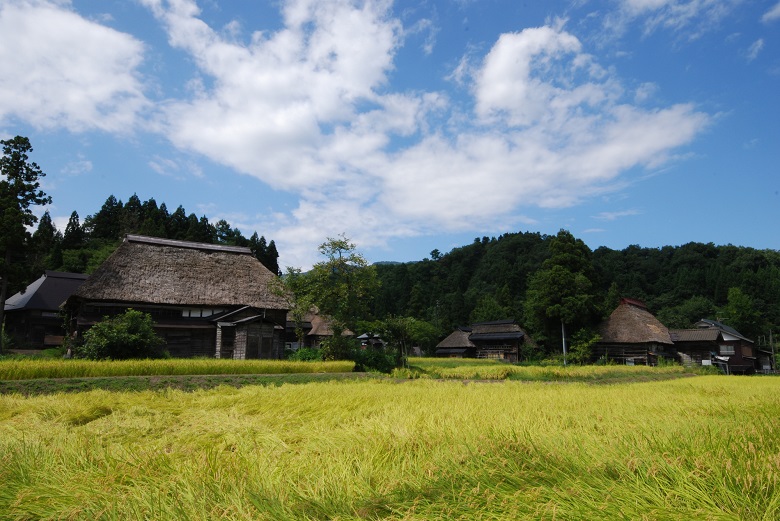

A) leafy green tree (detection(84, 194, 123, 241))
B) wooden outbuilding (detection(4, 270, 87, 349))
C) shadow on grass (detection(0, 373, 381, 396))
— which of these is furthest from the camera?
leafy green tree (detection(84, 194, 123, 241))

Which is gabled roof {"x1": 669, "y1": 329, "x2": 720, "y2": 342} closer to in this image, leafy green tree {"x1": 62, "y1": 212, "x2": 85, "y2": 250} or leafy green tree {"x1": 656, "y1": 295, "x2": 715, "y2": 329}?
leafy green tree {"x1": 656, "y1": 295, "x2": 715, "y2": 329}

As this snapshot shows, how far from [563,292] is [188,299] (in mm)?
24809

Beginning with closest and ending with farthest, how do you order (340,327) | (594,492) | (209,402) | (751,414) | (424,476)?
1. (594,492)
2. (424,476)
3. (751,414)
4. (209,402)
5. (340,327)

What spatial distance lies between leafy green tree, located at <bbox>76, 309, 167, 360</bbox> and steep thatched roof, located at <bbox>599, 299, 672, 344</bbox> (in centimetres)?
2970

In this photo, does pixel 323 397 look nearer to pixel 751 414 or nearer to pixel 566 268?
pixel 751 414

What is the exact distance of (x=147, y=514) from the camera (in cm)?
248

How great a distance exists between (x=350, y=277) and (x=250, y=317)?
558cm

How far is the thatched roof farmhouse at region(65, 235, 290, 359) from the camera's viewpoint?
23.5m

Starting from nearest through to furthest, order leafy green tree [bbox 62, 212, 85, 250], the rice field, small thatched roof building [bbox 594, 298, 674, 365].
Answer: the rice field < small thatched roof building [bbox 594, 298, 674, 365] < leafy green tree [bbox 62, 212, 85, 250]

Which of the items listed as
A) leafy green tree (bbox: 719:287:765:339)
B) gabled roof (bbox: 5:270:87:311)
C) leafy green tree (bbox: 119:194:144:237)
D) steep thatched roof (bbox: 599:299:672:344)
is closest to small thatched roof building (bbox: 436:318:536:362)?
steep thatched roof (bbox: 599:299:672:344)

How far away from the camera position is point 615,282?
6038cm

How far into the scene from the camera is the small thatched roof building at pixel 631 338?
108 ft

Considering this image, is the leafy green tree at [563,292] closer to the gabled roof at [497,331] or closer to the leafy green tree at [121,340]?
the gabled roof at [497,331]

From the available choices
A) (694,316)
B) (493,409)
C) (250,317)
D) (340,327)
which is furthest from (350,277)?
(694,316)
